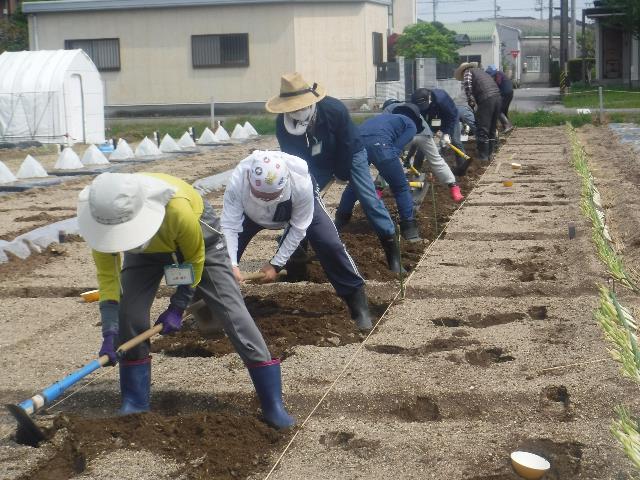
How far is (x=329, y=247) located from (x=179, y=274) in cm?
192

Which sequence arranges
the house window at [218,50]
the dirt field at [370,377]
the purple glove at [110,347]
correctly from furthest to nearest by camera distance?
the house window at [218,50], the purple glove at [110,347], the dirt field at [370,377]

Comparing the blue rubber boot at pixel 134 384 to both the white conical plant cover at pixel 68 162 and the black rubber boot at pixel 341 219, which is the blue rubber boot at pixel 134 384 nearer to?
the black rubber boot at pixel 341 219

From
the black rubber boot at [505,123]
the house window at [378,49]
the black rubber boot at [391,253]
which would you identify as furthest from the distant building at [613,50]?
the black rubber boot at [391,253]

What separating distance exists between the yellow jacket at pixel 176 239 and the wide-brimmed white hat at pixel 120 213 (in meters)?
0.12

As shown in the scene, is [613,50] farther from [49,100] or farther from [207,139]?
[49,100]

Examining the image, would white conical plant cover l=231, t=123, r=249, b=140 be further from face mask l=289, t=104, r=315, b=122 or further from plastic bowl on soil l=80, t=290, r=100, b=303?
face mask l=289, t=104, r=315, b=122

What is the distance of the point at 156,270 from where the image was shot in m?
5.02

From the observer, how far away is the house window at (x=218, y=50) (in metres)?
32.7

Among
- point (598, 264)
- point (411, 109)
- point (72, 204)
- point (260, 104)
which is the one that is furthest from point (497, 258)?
point (260, 104)

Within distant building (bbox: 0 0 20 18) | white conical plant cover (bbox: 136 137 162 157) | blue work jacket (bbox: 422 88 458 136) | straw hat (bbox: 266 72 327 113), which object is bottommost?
white conical plant cover (bbox: 136 137 162 157)

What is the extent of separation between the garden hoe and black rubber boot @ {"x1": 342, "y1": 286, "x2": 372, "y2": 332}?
2.11 m

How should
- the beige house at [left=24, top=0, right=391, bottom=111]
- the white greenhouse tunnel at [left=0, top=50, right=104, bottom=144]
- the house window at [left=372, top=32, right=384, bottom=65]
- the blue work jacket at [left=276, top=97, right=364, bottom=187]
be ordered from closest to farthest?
the blue work jacket at [left=276, top=97, right=364, bottom=187], the white greenhouse tunnel at [left=0, top=50, right=104, bottom=144], the beige house at [left=24, top=0, right=391, bottom=111], the house window at [left=372, top=32, right=384, bottom=65]

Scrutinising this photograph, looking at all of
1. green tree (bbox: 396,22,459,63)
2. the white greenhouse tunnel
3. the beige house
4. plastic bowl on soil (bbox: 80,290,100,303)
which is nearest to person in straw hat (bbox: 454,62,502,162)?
plastic bowl on soil (bbox: 80,290,100,303)

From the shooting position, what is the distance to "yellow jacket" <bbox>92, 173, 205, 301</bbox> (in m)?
4.63
